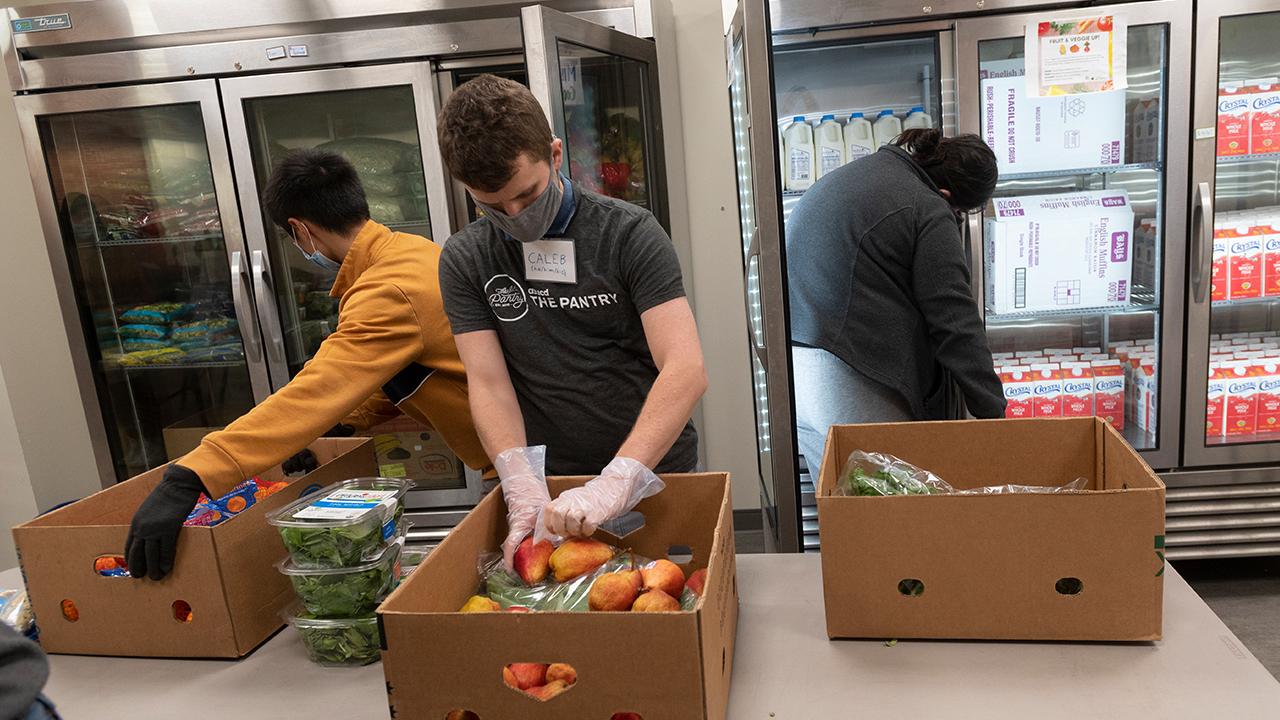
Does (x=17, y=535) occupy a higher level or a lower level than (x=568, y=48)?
lower

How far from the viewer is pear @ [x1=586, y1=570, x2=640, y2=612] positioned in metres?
1.15

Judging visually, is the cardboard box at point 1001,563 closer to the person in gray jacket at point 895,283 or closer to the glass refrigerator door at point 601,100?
the person in gray jacket at point 895,283

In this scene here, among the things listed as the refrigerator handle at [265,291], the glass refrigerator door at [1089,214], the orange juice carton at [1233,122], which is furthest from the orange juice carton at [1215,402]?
the refrigerator handle at [265,291]

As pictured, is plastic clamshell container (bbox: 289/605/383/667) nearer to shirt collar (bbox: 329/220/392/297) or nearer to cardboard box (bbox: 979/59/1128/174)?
shirt collar (bbox: 329/220/392/297)

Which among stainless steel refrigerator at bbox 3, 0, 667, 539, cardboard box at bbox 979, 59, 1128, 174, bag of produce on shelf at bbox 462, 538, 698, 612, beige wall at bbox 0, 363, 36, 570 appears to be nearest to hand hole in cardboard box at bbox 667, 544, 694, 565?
bag of produce on shelf at bbox 462, 538, 698, 612

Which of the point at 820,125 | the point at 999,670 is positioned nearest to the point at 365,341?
the point at 999,670

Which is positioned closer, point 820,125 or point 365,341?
point 365,341

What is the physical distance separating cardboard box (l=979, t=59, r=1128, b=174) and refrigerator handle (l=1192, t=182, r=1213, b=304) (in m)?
0.30

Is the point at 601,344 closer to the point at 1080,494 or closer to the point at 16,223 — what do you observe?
the point at 1080,494

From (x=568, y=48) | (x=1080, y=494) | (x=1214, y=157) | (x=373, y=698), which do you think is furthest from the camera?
(x=1214, y=157)

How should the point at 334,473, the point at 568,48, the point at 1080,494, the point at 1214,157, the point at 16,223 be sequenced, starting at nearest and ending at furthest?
the point at 1080,494 → the point at 334,473 → the point at 568,48 → the point at 1214,157 → the point at 16,223

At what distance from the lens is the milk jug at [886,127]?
3154 millimetres

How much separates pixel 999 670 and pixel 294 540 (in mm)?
1046

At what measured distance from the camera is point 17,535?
57.7 inches
